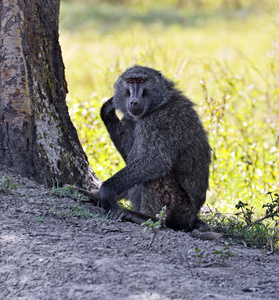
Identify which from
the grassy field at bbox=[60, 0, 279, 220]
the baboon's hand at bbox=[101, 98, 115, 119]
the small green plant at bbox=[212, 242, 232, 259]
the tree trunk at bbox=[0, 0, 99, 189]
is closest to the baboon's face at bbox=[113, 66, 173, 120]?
the baboon's hand at bbox=[101, 98, 115, 119]

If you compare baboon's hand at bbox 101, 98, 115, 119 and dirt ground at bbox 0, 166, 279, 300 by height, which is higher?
baboon's hand at bbox 101, 98, 115, 119

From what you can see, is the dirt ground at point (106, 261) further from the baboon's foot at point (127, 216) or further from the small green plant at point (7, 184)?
the baboon's foot at point (127, 216)

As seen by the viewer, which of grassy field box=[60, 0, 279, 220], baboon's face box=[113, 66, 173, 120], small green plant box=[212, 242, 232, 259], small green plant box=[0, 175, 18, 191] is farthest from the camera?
grassy field box=[60, 0, 279, 220]

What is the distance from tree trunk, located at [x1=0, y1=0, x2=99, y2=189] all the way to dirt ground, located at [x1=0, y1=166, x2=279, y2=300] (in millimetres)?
444

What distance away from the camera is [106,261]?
2.69m

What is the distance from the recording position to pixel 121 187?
3789 mm

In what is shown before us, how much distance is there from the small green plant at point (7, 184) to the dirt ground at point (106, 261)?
0.03 meters

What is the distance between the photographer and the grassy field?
573 cm

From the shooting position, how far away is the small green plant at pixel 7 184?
3.49m

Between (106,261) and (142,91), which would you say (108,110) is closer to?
(142,91)

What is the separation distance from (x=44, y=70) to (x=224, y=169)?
8.51 feet

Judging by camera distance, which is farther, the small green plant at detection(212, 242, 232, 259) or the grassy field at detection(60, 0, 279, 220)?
the grassy field at detection(60, 0, 279, 220)

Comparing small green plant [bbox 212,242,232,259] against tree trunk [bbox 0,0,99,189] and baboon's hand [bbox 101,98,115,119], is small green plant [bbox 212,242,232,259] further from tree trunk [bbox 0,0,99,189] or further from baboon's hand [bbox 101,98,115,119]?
baboon's hand [bbox 101,98,115,119]

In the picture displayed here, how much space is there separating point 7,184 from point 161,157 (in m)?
1.14
